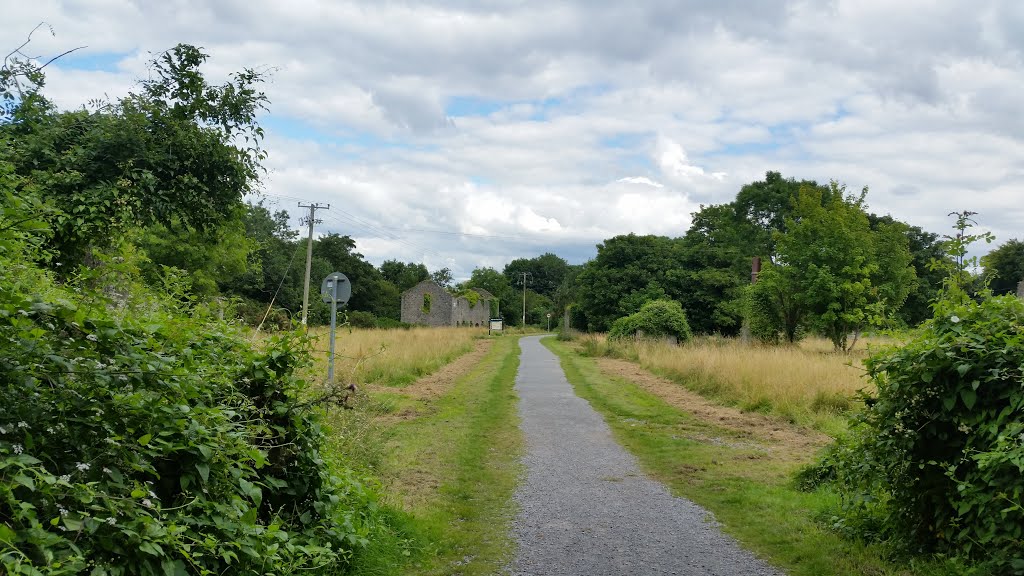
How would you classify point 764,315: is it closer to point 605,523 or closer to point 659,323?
point 659,323

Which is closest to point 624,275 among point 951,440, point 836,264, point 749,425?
point 836,264

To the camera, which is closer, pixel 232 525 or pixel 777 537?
pixel 232 525

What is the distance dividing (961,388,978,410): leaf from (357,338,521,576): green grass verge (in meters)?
3.72

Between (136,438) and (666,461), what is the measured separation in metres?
8.37

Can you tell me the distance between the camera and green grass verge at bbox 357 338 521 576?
240 inches

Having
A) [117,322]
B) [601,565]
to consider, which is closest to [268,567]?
[117,322]

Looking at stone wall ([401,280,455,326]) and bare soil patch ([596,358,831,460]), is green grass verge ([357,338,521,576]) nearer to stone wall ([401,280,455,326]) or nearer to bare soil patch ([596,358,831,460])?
bare soil patch ([596,358,831,460])

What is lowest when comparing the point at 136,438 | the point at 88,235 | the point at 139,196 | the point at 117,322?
A: the point at 136,438

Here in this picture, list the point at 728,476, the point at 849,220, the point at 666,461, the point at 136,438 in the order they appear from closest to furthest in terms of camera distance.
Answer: the point at 136,438 → the point at 728,476 → the point at 666,461 → the point at 849,220

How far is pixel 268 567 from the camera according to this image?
3.94 meters

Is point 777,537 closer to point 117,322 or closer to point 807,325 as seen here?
point 117,322

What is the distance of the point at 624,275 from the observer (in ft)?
171

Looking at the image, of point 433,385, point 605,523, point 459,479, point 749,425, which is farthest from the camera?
point 433,385

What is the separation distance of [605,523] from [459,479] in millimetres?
2575
